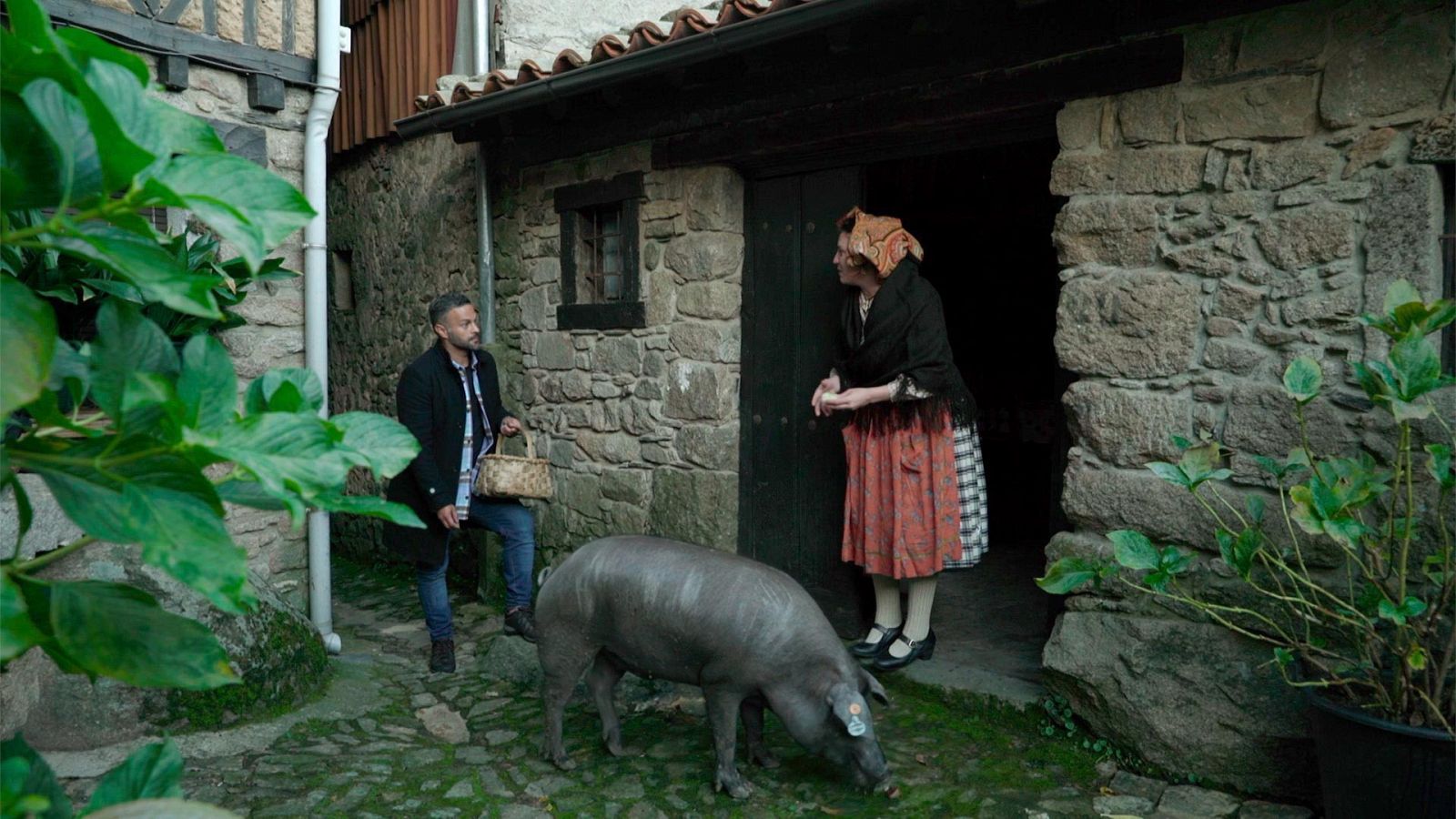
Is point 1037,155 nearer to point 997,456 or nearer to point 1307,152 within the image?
point 997,456

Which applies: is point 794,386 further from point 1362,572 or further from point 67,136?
point 67,136

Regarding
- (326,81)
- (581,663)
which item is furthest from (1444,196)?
(326,81)

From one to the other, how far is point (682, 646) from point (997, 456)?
503 centimetres

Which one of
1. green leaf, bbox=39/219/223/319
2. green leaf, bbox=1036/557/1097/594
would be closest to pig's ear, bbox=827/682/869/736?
green leaf, bbox=1036/557/1097/594

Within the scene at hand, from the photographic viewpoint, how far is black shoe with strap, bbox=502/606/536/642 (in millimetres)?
5086

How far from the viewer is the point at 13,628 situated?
2.48 feet

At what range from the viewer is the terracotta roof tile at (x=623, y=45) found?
4156mm

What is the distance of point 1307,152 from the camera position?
3.27 m

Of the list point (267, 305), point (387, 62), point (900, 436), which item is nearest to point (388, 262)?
point (387, 62)

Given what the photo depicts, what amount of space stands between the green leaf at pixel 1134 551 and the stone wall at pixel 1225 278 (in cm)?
45

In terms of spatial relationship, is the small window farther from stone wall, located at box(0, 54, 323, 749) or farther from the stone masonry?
stone wall, located at box(0, 54, 323, 749)

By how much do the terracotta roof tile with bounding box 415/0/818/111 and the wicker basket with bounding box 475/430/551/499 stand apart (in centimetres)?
186

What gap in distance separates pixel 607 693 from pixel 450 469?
1577 millimetres

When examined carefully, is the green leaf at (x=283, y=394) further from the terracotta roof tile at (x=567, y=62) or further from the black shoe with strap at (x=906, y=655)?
the terracotta roof tile at (x=567, y=62)
